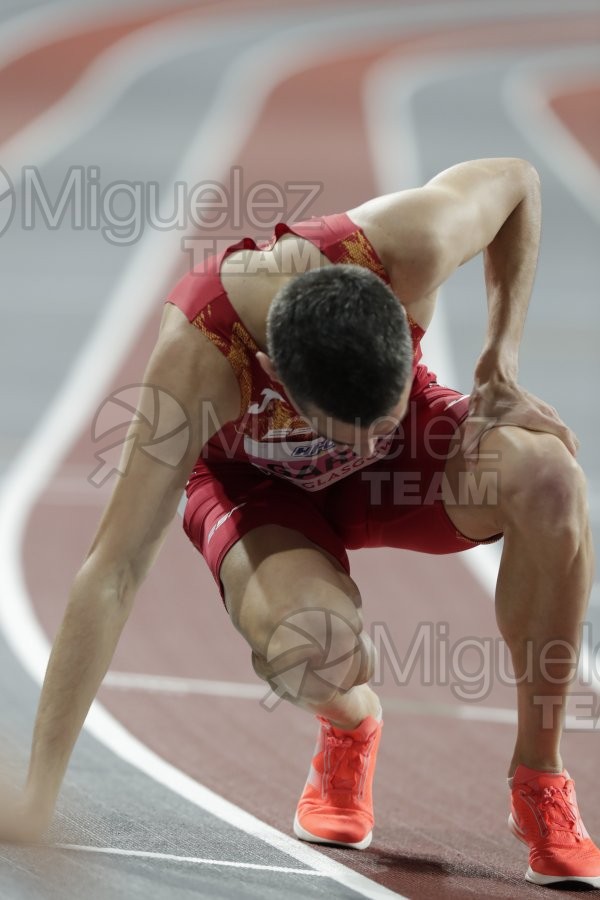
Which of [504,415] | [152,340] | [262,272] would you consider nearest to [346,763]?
[504,415]

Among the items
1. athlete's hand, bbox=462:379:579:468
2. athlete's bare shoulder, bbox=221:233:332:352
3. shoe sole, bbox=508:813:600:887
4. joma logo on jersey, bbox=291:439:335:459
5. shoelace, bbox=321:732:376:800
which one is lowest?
shoe sole, bbox=508:813:600:887

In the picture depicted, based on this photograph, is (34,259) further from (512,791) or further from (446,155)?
(512,791)

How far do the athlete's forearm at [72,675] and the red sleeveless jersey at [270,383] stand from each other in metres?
0.52

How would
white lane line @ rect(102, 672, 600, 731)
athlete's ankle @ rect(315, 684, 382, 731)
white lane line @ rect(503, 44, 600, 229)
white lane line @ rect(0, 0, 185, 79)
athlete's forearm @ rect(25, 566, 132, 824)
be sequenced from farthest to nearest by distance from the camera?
white lane line @ rect(0, 0, 185, 79), white lane line @ rect(503, 44, 600, 229), white lane line @ rect(102, 672, 600, 731), athlete's ankle @ rect(315, 684, 382, 731), athlete's forearm @ rect(25, 566, 132, 824)

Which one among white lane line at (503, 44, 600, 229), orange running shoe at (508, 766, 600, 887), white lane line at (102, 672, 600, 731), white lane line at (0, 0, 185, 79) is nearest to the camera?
orange running shoe at (508, 766, 600, 887)

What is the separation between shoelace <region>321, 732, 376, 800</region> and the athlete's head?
0.97 m

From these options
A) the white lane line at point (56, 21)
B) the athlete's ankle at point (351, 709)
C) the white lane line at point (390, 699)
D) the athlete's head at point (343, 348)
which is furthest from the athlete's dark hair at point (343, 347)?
the white lane line at point (56, 21)

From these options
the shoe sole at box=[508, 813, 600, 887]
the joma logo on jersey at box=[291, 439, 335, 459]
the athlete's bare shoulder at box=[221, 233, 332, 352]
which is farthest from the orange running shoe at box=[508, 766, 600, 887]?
the athlete's bare shoulder at box=[221, 233, 332, 352]

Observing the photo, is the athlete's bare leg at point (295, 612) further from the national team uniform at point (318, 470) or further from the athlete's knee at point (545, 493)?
the athlete's knee at point (545, 493)

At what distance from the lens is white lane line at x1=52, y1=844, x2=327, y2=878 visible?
8.77ft

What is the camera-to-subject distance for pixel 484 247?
3.20 metres

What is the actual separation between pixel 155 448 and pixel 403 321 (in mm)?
549

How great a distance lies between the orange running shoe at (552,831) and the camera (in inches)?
110

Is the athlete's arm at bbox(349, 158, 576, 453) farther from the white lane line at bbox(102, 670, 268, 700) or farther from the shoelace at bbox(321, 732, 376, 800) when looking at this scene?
the white lane line at bbox(102, 670, 268, 700)
